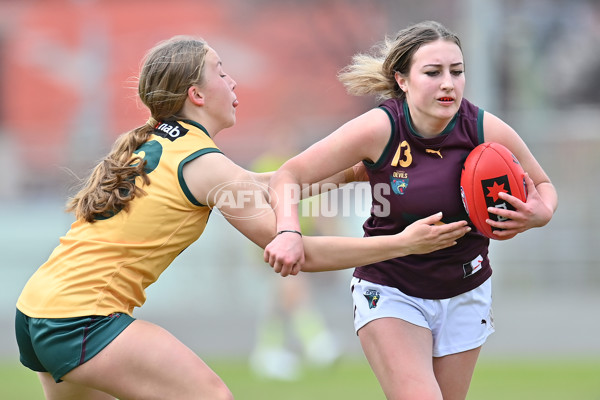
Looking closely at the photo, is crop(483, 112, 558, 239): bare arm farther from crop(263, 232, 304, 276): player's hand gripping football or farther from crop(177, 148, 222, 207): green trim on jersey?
crop(177, 148, 222, 207): green trim on jersey

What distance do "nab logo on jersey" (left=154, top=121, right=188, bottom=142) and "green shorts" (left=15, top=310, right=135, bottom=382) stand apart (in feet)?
2.56

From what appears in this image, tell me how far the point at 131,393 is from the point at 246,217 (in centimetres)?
86

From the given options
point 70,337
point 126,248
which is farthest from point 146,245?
point 70,337

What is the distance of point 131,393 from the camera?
141 inches

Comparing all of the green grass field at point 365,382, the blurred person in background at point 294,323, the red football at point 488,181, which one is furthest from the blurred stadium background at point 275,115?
the red football at point 488,181

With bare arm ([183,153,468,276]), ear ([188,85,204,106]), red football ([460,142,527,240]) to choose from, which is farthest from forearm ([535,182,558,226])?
ear ([188,85,204,106])

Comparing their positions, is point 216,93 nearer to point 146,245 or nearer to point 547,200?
point 146,245

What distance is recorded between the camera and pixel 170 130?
3926 millimetres

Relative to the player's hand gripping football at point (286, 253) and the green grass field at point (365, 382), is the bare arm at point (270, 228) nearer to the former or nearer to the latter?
the player's hand gripping football at point (286, 253)

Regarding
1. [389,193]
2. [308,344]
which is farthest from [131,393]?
[308,344]

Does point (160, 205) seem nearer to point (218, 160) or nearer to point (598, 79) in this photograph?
point (218, 160)

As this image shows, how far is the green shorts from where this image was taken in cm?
359

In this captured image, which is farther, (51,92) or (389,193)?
(51,92)

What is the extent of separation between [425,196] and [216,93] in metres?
1.03
